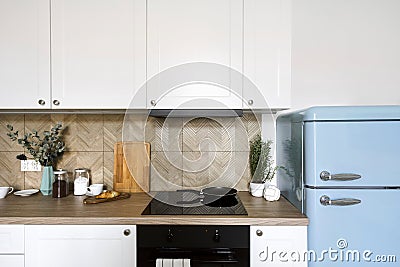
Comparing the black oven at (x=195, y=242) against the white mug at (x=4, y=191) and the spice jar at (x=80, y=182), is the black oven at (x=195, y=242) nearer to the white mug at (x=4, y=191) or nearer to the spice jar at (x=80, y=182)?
the spice jar at (x=80, y=182)

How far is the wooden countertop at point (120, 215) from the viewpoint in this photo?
6.01ft

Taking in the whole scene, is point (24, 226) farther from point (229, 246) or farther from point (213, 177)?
point (213, 177)

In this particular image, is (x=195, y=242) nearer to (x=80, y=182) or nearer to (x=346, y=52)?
(x=80, y=182)

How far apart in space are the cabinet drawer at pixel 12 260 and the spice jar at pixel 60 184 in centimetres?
49

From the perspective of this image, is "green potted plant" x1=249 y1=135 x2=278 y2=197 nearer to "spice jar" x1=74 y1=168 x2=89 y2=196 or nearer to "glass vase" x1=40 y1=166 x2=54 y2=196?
"spice jar" x1=74 y1=168 x2=89 y2=196

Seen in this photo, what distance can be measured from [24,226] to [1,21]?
1185 millimetres

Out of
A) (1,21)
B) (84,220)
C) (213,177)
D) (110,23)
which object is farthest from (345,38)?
(1,21)

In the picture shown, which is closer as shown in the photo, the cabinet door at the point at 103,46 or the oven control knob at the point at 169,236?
the oven control knob at the point at 169,236

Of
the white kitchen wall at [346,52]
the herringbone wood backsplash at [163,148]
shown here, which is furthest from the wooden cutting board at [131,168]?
the white kitchen wall at [346,52]

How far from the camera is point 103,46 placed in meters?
2.13

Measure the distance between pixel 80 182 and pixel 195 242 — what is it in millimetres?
950

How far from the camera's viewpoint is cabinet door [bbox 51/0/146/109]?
213 centimetres

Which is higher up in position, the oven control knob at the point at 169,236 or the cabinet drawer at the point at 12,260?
the oven control knob at the point at 169,236

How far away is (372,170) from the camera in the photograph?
1.77 meters
